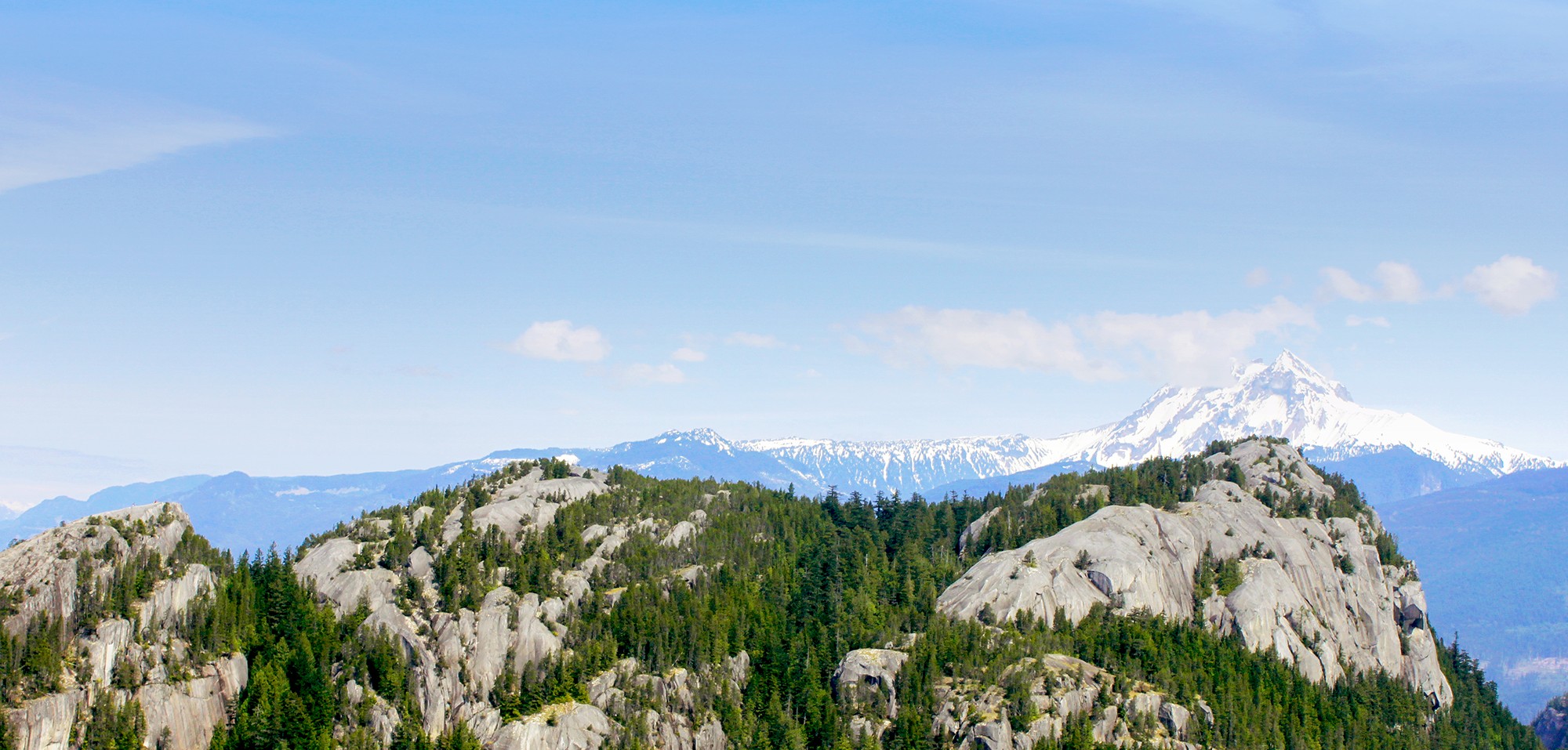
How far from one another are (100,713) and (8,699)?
12.6 meters

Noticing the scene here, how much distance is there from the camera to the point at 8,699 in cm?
19525

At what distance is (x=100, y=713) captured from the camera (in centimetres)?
19925
